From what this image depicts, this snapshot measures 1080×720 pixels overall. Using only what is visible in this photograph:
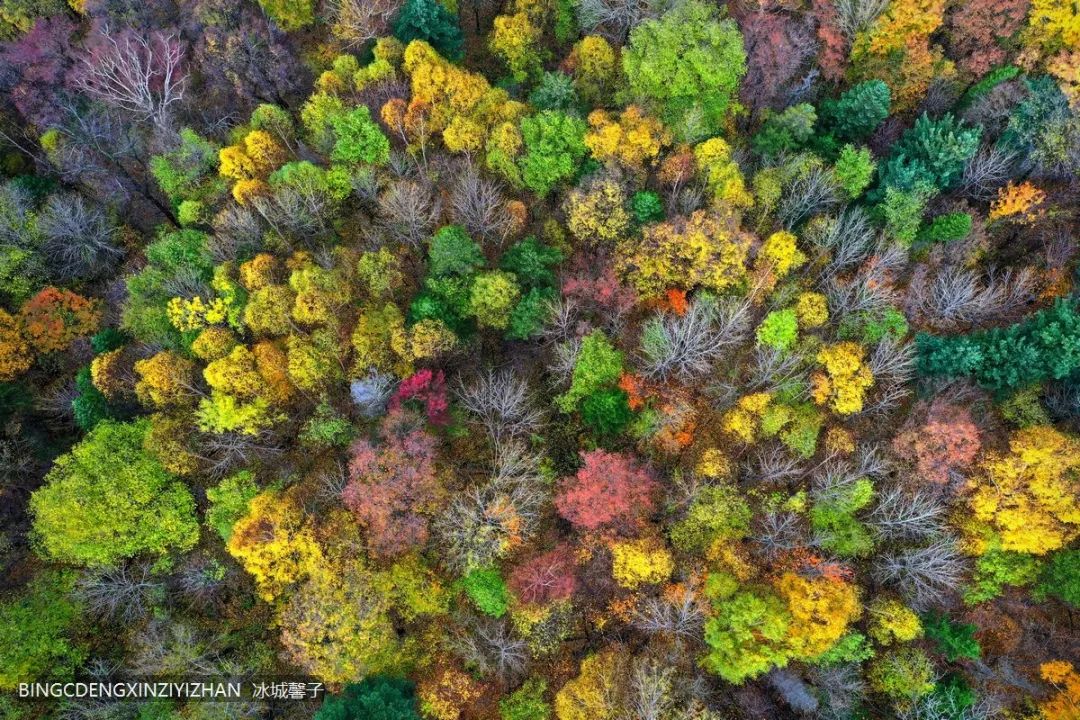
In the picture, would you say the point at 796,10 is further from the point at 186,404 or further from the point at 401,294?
the point at 186,404

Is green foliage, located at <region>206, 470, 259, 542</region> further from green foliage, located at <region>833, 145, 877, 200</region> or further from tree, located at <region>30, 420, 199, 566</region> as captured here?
green foliage, located at <region>833, 145, 877, 200</region>

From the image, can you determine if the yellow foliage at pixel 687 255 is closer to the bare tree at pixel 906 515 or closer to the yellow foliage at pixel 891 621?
the bare tree at pixel 906 515

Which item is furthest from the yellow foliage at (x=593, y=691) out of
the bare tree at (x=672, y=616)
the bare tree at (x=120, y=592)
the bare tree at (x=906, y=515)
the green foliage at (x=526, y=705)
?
the bare tree at (x=120, y=592)

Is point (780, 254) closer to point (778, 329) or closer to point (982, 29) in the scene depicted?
point (778, 329)

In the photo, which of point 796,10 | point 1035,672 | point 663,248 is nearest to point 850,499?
point 1035,672

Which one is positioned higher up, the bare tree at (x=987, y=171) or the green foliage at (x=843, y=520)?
the bare tree at (x=987, y=171)

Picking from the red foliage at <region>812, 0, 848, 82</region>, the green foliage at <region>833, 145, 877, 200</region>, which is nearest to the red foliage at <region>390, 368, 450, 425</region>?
the green foliage at <region>833, 145, 877, 200</region>

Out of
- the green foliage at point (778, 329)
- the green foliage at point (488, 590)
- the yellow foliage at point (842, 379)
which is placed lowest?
the green foliage at point (488, 590)
